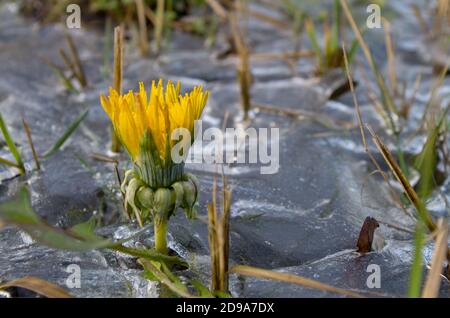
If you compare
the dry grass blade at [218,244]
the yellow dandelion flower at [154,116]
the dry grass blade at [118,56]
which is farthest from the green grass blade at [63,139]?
the dry grass blade at [218,244]

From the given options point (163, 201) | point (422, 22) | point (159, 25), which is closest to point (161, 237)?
point (163, 201)

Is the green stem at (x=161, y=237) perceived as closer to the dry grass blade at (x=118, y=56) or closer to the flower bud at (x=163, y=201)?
the flower bud at (x=163, y=201)

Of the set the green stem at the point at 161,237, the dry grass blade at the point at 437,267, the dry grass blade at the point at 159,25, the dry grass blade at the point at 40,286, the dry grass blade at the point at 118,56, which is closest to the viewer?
the dry grass blade at the point at 437,267

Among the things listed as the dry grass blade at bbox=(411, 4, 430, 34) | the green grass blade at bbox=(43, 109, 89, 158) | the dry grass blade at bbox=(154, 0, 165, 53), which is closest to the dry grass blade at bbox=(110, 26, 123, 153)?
the green grass blade at bbox=(43, 109, 89, 158)

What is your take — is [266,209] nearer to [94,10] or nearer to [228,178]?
[228,178]

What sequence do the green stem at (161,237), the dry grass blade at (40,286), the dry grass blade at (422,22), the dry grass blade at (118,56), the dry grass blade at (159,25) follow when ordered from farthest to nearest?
the dry grass blade at (422,22) < the dry grass blade at (159,25) < the dry grass blade at (118,56) < the green stem at (161,237) < the dry grass blade at (40,286)

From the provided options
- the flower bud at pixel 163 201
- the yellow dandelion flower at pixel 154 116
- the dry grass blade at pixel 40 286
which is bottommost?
the dry grass blade at pixel 40 286
